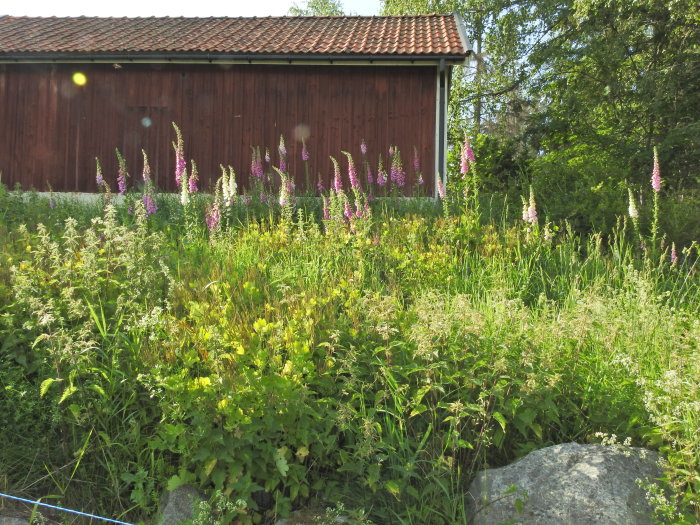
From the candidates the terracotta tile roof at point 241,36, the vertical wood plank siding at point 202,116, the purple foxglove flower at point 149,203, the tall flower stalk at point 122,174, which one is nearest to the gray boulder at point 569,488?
the purple foxglove flower at point 149,203

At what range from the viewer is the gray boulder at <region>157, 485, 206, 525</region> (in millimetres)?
3160

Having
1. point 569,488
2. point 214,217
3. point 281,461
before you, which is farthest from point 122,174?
point 569,488

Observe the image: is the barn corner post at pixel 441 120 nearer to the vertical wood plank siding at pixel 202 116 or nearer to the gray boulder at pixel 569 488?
the vertical wood plank siding at pixel 202 116

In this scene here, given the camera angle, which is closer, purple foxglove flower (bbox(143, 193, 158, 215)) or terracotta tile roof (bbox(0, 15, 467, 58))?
purple foxglove flower (bbox(143, 193, 158, 215))

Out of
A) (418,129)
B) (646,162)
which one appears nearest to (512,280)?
(418,129)

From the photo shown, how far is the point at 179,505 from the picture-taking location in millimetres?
3223

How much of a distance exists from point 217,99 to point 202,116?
49 cm

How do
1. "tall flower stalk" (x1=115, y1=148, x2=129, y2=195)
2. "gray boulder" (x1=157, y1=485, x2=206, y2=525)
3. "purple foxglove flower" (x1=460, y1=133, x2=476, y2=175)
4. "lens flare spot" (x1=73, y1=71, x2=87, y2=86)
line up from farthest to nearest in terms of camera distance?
"lens flare spot" (x1=73, y1=71, x2=87, y2=86)
"tall flower stalk" (x1=115, y1=148, x2=129, y2=195)
"purple foxglove flower" (x1=460, y1=133, x2=476, y2=175)
"gray boulder" (x1=157, y1=485, x2=206, y2=525)

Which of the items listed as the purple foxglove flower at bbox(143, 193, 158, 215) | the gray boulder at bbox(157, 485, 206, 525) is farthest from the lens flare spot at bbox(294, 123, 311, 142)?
the gray boulder at bbox(157, 485, 206, 525)

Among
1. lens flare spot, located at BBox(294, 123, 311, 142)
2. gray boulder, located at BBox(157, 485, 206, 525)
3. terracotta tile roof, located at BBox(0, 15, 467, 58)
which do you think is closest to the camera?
gray boulder, located at BBox(157, 485, 206, 525)

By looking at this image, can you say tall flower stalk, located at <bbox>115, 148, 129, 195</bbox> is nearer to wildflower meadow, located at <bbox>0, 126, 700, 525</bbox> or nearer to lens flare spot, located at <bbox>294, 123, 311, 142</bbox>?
wildflower meadow, located at <bbox>0, 126, 700, 525</bbox>

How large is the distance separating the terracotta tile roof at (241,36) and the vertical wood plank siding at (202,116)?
49 centimetres

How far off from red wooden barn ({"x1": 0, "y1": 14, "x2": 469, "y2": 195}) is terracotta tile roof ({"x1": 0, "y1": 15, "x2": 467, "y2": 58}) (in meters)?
0.05

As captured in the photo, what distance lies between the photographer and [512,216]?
8.90 m
